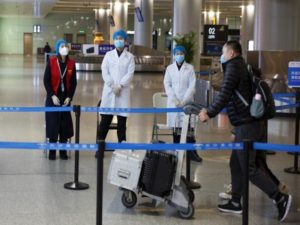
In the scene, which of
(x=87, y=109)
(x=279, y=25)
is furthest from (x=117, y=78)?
(x=279, y=25)

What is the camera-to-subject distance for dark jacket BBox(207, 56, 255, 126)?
5637mm

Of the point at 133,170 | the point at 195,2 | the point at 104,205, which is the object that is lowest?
the point at 104,205

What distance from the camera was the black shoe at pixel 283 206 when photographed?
581cm

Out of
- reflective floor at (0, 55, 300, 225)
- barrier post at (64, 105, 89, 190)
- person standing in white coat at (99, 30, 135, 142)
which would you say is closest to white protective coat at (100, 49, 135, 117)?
person standing in white coat at (99, 30, 135, 142)

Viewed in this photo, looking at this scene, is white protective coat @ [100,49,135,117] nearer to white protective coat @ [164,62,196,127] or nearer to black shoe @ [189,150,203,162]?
white protective coat @ [164,62,196,127]

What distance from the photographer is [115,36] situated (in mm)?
8398

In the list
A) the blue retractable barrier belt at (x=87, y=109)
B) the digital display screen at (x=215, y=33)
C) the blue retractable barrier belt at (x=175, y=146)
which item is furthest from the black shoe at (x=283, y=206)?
the digital display screen at (x=215, y=33)

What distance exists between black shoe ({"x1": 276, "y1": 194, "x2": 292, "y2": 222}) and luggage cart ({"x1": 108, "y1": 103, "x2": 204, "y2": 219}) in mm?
931

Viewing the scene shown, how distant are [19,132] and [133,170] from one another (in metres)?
5.81

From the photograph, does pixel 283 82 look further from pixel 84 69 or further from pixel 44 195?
pixel 84 69

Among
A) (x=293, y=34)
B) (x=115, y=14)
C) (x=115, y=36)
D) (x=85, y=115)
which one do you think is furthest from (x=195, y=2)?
(x=115, y=14)

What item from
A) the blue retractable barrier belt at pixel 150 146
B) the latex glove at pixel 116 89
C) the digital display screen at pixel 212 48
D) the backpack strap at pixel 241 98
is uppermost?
the digital display screen at pixel 212 48

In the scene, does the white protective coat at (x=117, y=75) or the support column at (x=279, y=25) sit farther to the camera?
the support column at (x=279, y=25)

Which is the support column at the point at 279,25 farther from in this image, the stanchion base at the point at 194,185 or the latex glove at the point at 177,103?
the stanchion base at the point at 194,185
